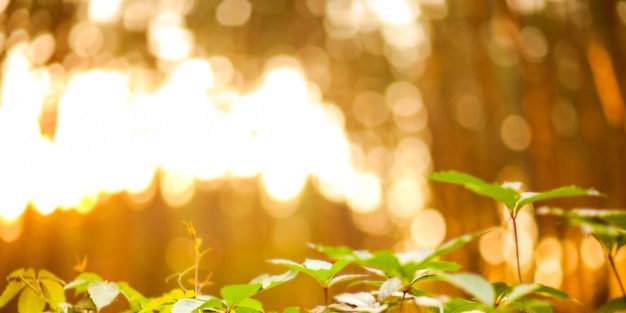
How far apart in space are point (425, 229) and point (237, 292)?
644 cm

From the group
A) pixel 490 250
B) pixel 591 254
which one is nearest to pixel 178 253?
pixel 490 250

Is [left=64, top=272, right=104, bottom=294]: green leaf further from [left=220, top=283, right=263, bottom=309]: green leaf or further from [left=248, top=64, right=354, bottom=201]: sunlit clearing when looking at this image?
[left=248, top=64, right=354, bottom=201]: sunlit clearing

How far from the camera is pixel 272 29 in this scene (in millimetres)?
7008

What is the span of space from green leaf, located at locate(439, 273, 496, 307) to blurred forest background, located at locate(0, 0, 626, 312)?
289 cm

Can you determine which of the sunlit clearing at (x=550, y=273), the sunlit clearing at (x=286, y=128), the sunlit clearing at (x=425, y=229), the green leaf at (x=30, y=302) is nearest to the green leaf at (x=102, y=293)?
the green leaf at (x=30, y=302)

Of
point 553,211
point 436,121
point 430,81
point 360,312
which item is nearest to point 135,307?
point 360,312

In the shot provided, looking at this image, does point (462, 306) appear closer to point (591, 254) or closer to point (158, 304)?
point (158, 304)

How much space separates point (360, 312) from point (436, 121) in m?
4.90

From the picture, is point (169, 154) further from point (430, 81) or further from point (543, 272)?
point (543, 272)

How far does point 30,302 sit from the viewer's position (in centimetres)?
52

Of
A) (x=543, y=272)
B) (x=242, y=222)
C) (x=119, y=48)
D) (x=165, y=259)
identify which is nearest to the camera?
(x=543, y=272)

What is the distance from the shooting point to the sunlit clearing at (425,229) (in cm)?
609

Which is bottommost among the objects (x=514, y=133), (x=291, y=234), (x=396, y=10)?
(x=291, y=234)

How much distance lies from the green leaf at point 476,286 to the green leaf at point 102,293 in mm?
303
